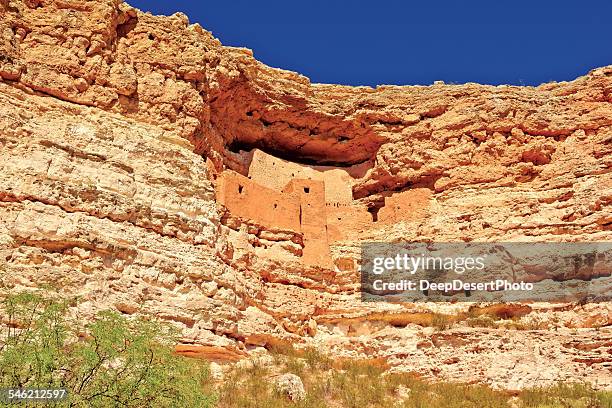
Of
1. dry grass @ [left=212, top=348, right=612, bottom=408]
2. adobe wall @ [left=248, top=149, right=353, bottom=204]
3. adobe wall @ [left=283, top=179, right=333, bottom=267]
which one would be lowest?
dry grass @ [left=212, top=348, right=612, bottom=408]

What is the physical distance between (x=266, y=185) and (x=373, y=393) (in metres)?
9.01

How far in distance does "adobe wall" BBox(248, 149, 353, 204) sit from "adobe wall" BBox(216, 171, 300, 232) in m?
1.56

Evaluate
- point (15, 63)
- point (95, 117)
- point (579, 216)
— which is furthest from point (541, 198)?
point (15, 63)

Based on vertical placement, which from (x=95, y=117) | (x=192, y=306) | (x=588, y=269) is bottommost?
(x=192, y=306)

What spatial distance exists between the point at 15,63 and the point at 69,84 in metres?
1.26

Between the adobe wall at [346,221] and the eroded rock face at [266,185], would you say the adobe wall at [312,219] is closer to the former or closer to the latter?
the eroded rock face at [266,185]

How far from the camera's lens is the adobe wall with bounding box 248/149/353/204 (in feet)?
70.5

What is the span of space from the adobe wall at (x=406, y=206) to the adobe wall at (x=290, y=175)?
1464 mm

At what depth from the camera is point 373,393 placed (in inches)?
538

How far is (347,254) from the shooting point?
1917cm

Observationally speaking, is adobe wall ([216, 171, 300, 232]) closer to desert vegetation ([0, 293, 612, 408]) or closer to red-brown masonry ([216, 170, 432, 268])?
red-brown masonry ([216, 170, 432, 268])

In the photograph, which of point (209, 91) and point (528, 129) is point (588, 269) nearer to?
point (528, 129)

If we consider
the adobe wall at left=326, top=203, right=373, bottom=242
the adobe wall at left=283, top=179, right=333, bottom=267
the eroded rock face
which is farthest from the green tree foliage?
the adobe wall at left=326, top=203, right=373, bottom=242

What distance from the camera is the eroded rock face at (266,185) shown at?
14.3m
